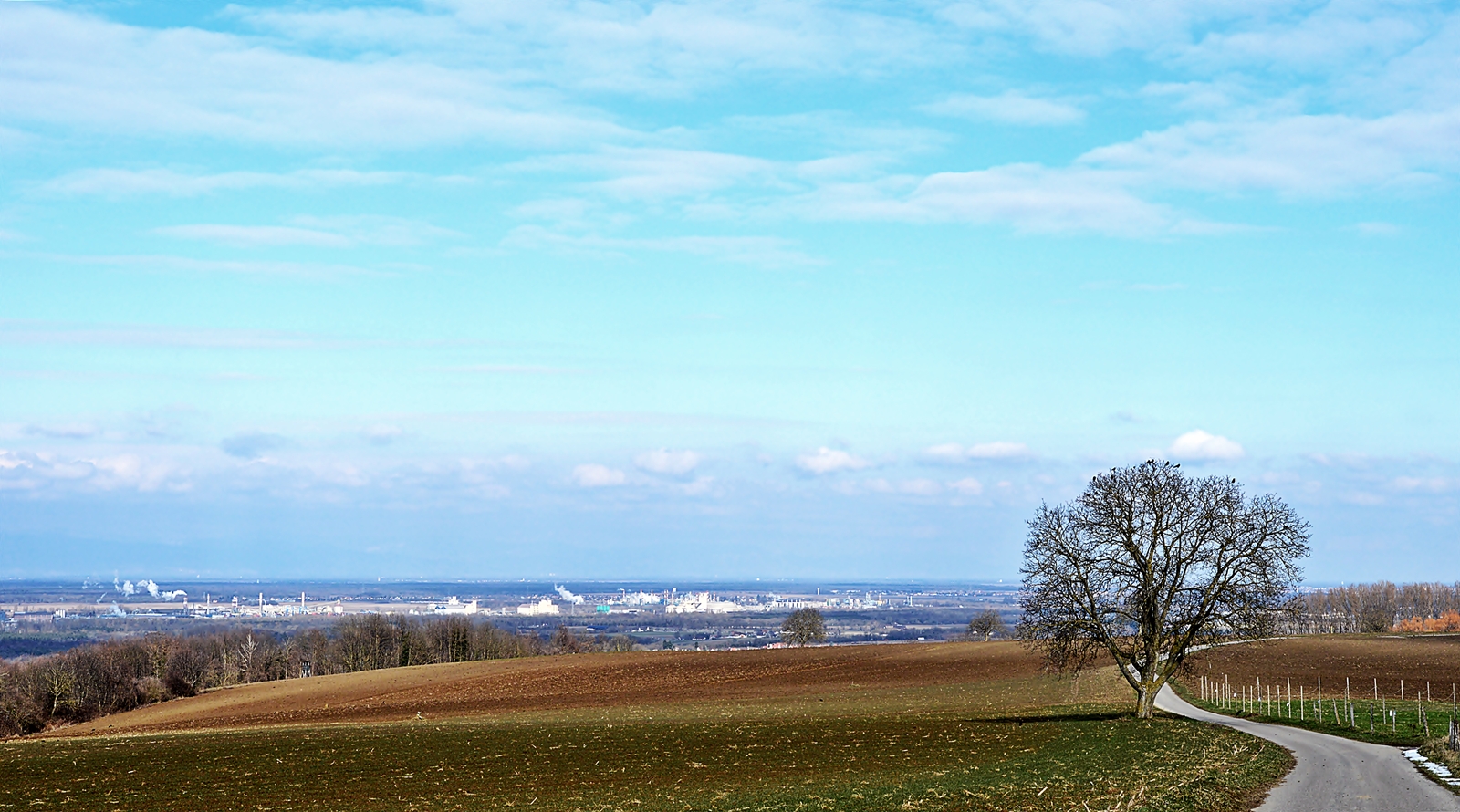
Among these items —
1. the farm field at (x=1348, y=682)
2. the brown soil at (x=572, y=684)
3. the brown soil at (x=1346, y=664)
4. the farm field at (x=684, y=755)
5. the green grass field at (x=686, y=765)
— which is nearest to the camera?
the green grass field at (x=686, y=765)

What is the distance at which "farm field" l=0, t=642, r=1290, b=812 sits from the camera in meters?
28.4

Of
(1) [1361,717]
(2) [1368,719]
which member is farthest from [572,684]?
(2) [1368,719]

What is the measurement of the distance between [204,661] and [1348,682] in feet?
401

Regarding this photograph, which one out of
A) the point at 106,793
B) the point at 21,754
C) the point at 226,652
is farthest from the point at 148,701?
the point at 106,793

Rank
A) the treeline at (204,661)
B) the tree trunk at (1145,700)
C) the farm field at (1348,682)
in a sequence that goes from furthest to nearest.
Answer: the treeline at (204,661) → the tree trunk at (1145,700) → the farm field at (1348,682)

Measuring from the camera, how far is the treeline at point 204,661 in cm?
11038

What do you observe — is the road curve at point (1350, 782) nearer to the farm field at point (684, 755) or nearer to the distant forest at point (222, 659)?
the farm field at point (684, 755)

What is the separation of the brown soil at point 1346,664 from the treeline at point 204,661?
90.6 meters

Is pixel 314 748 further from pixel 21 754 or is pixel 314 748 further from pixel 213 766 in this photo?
pixel 21 754

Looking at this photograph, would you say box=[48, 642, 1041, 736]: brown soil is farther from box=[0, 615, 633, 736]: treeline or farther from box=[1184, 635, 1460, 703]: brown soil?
box=[1184, 635, 1460, 703]: brown soil

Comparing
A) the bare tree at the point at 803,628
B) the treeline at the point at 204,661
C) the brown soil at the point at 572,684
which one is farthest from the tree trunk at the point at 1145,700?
the bare tree at the point at 803,628

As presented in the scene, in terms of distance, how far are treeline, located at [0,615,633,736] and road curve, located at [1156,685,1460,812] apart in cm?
9477

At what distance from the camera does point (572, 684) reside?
9219 centimetres

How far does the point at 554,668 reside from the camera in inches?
4237
